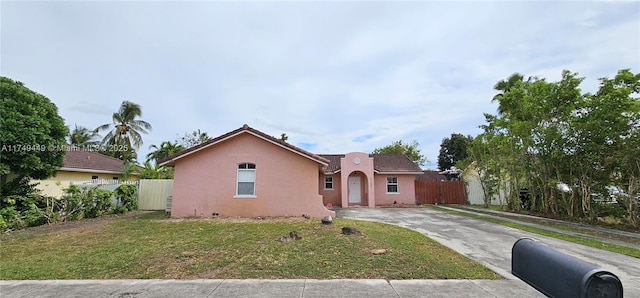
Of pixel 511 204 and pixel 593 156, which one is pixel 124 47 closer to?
pixel 593 156

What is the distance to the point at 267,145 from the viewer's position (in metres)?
14.3

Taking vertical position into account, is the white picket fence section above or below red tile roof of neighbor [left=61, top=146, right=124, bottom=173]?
below

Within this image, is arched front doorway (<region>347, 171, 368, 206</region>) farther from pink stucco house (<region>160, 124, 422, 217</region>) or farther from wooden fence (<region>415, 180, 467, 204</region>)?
pink stucco house (<region>160, 124, 422, 217</region>)

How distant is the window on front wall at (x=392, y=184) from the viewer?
2322 centimetres

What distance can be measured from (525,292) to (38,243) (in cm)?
1220

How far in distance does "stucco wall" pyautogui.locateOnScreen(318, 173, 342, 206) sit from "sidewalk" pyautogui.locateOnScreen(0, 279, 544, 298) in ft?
56.4

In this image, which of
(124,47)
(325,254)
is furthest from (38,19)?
(325,254)

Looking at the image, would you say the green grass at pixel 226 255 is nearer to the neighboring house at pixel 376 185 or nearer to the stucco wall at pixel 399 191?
the neighboring house at pixel 376 185

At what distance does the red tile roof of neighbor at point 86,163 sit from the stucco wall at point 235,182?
385 inches

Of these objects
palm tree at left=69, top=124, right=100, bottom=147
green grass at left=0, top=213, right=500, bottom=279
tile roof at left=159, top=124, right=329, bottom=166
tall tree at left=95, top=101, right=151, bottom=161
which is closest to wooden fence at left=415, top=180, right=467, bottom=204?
tile roof at left=159, top=124, right=329, bottom=166

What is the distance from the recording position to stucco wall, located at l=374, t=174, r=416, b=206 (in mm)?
23016

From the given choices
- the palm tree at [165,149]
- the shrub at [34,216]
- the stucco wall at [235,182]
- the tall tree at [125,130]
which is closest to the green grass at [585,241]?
the stucco wall at [235,182]

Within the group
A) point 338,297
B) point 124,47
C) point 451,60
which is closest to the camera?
point 338,297

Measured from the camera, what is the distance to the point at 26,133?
1136 centimetres
